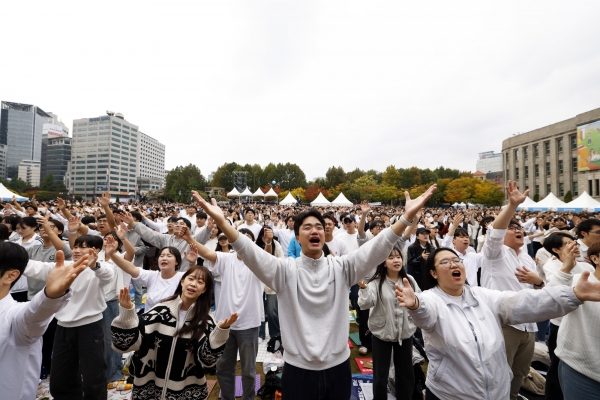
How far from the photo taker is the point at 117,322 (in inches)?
83.2

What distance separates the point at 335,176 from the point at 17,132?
5893 inches

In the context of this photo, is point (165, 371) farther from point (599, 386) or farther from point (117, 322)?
point (599, 386)

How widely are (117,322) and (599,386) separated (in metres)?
3.72

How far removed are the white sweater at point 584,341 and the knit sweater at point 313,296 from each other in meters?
1.68

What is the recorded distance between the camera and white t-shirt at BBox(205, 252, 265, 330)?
11.3ft

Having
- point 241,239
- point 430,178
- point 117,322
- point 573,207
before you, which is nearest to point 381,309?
point 241,239

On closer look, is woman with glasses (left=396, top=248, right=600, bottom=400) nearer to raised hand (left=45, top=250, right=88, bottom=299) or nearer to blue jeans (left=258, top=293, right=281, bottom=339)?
raised hand (left=45, top=250, right=88, bottom=299)

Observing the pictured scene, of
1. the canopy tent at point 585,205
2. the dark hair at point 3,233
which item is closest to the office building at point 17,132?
the dark hair at point 3,233

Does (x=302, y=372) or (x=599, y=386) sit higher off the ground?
(x=302, y=372)

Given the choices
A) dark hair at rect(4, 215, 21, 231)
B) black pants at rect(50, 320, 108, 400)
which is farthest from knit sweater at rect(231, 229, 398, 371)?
dark hair at rect(4, 215, 21, 231)

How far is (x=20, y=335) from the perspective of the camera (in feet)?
6.11

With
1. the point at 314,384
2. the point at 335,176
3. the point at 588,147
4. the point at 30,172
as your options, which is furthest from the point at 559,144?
the point at 30,172

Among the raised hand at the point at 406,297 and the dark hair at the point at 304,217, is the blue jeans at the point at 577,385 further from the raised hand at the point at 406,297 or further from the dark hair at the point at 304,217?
the dark hair at the point at 304,217

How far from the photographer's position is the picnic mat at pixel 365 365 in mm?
4344
